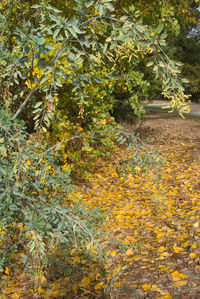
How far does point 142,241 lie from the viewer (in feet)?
12.7

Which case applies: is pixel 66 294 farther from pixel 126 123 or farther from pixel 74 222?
pixel 126 123

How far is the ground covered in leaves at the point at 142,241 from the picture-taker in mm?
2879

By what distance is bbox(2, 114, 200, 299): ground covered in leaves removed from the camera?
2879 mm

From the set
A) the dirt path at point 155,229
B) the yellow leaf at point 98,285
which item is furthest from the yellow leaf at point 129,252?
the yellow leaf at point 98,285

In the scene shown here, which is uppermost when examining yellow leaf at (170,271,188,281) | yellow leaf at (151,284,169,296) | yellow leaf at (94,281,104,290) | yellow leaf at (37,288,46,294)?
yellow leaf at (170,271,188,281)

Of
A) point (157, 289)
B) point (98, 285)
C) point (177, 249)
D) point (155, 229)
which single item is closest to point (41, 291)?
point (98, 285)

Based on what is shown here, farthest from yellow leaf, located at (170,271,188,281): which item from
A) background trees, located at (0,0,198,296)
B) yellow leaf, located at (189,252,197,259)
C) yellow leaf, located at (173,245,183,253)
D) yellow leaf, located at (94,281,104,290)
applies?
background trees, located at (0,0,198,296)

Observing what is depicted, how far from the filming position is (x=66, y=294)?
9.71 ft

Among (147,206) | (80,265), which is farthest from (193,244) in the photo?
(147,206)

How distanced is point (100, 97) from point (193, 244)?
2782 mm

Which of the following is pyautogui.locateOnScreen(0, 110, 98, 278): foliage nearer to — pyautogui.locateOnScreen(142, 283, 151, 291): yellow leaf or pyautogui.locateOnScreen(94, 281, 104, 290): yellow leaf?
pyautogui.locateOnScreen(94, 281, 104, 290): yellow leaf

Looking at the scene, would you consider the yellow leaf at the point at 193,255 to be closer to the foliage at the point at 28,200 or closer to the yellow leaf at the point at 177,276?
the yellow leaf at the point at 177,276

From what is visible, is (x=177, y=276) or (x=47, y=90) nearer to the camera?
(x=47, y=90)

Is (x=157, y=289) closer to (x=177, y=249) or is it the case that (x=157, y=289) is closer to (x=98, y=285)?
(x=98, y=285)
